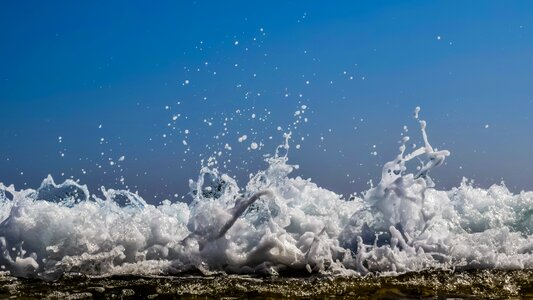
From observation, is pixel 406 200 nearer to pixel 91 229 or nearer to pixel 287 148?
pixel 287 148

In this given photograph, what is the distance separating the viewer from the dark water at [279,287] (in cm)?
547

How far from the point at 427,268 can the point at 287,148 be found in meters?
2.48

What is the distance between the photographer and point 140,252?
25.3 feet

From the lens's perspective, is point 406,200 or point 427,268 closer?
point 427,268

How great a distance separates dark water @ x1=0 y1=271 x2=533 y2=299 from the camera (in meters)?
5.47

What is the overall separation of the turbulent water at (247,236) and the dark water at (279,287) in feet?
1.62

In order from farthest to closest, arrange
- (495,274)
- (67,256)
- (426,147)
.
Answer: (426,147) → (67,256) → (495,274)

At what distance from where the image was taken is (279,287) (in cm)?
581

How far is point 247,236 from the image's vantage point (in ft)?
25.2

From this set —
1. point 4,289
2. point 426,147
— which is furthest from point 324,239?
point 4,289

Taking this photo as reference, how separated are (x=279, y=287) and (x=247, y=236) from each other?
192 cm

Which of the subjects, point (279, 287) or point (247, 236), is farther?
point (247, 236)

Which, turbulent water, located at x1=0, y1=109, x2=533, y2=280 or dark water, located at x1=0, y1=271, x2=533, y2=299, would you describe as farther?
turbulent water, located at x1=0, y1=109, x2=533, y2=280

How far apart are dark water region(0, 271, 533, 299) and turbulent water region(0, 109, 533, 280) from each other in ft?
1.62
